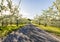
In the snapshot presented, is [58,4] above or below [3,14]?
above

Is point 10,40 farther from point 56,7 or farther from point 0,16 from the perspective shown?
point 0,16

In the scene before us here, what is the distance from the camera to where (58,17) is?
39.2 m

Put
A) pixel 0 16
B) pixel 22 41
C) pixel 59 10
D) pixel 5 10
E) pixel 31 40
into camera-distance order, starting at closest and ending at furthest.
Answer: pixel 22 41
pixel 31 40
pixel 59 10
pixel 5 10
pixel 0 16

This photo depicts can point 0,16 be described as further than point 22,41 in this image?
Yes

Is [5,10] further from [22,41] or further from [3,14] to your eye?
[22,41]

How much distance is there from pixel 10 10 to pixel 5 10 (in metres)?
2.22

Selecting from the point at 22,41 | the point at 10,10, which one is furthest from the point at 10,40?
the point at 10,10

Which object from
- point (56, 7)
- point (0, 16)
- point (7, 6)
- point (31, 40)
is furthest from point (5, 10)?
point (31, 40)

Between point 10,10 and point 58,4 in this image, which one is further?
point 10,10

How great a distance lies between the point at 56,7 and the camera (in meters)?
38.7

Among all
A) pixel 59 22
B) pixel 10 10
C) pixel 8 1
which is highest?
pixel 8 1

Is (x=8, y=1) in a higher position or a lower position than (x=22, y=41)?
higher

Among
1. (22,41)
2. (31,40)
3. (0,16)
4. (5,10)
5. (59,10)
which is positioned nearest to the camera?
(22,41)

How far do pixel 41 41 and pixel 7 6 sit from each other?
78.1ft
